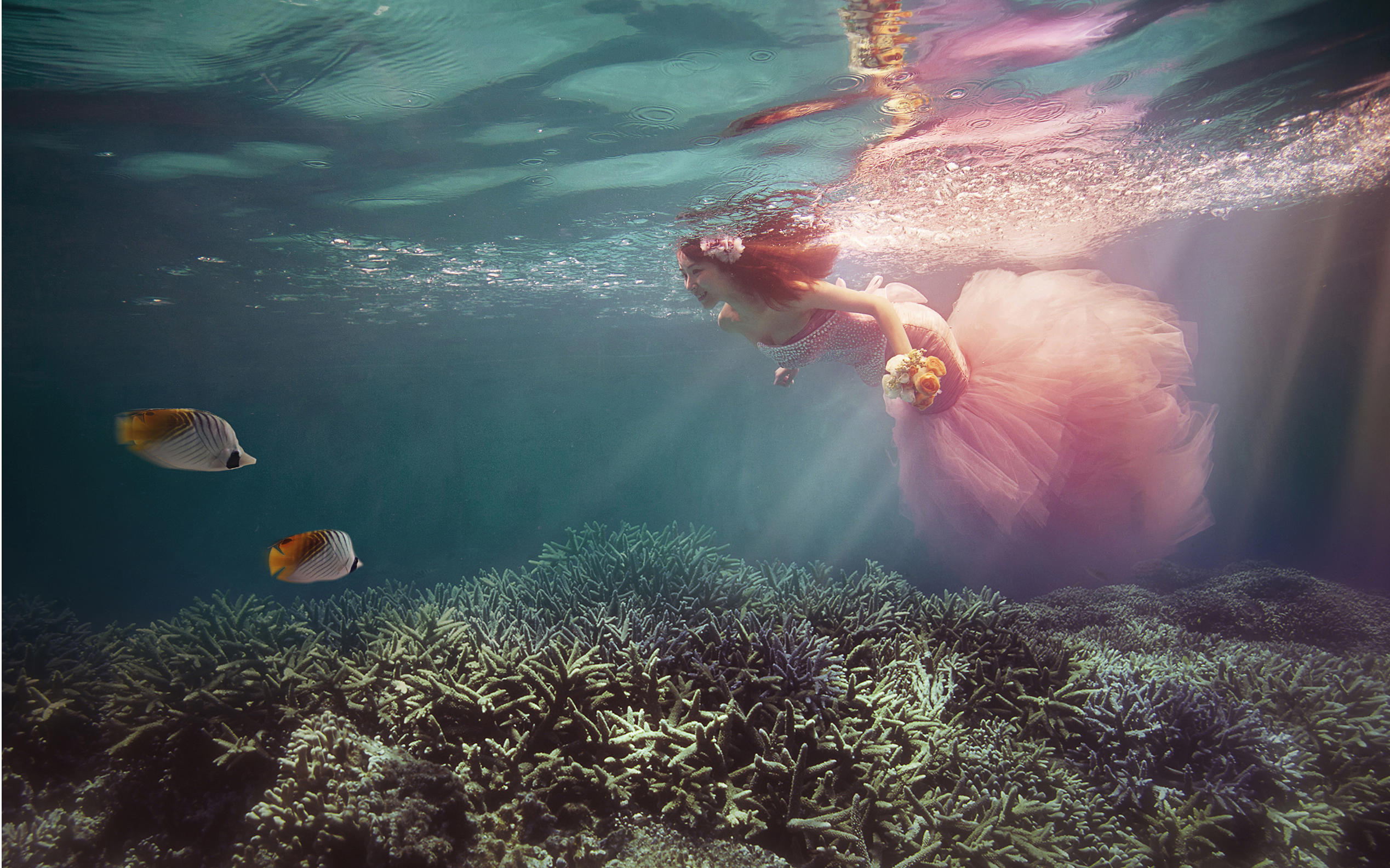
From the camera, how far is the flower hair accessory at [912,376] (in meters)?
4.52

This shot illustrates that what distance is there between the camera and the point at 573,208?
33.4ft

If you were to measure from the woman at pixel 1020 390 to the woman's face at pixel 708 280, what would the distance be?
0.05 ft

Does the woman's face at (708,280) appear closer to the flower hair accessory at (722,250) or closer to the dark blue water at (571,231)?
the flower hair accessory at (722,250)

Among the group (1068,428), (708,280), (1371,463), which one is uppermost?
(708,280)

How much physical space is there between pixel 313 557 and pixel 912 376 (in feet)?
14.6

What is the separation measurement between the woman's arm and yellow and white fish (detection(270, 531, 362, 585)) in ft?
14.0

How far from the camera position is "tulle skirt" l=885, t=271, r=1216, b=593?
5.43m

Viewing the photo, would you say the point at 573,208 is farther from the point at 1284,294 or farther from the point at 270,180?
the point at 1284,294

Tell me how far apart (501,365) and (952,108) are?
29.4m

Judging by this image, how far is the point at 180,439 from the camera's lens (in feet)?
9.26

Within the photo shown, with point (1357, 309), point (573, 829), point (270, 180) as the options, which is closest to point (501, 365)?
point (270, 180)

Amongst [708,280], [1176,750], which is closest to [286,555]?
[708,280]

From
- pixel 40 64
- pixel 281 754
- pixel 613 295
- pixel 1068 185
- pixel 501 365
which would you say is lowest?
pixel 501 365

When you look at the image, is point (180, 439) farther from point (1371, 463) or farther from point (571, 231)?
point (1371, 463)
